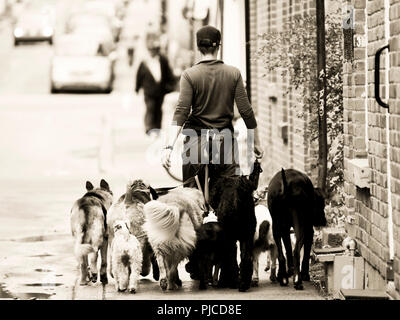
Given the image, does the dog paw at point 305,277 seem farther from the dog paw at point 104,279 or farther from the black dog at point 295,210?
the dog paw at point 104,279

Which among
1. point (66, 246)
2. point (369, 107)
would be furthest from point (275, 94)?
point (369, 107)

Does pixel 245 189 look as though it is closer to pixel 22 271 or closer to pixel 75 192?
pixel 22 271

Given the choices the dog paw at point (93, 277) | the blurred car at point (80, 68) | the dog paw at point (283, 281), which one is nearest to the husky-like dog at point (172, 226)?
the dog paw at point (93, 277)

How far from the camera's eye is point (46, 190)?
19.5 meters

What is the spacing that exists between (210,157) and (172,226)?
978 mm

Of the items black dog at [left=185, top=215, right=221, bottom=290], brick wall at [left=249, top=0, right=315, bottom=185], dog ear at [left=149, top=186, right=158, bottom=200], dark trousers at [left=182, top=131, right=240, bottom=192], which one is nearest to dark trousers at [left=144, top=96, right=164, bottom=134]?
brick wall at [left=249, top=0, right=315, bottom=185]

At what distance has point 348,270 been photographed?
32.8 ft

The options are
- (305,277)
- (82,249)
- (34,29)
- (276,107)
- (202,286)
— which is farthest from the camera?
(34,29)

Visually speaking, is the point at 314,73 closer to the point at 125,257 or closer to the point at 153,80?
the point at 125,257

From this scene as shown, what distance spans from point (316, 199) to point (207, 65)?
4.79 ft

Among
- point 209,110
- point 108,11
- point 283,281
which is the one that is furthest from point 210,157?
point 108,11

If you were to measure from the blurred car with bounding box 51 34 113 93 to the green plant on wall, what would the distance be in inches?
1062

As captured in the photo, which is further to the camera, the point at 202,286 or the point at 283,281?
the point at 283,281

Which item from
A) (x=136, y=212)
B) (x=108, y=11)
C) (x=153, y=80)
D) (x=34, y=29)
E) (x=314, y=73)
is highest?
(x=108, y=11)
